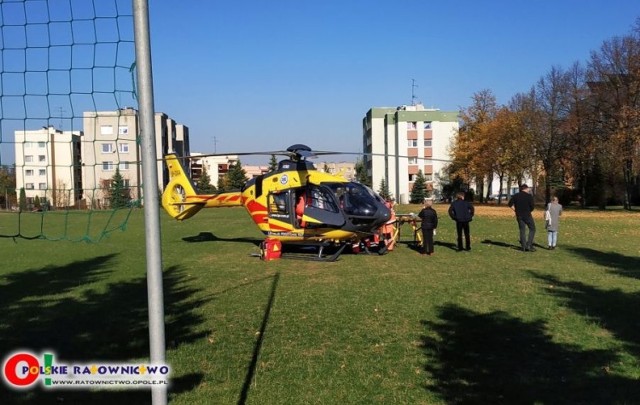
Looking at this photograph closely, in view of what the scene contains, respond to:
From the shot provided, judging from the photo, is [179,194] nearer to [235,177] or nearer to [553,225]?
[553,225]

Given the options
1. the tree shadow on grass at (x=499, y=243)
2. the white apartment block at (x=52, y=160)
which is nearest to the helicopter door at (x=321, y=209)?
the tree shadow on grass at (x=499, y=243)

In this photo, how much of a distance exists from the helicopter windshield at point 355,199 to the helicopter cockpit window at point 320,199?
8.7 inches

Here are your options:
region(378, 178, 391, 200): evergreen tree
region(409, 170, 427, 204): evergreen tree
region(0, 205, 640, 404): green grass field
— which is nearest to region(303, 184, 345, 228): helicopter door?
region(0, 205, 640, 404): green grass field

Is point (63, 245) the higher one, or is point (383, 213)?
point (383, 213)

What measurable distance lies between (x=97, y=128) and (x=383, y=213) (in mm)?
10370

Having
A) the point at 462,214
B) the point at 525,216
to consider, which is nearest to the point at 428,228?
the point at 462,214

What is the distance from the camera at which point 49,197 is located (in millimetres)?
5992

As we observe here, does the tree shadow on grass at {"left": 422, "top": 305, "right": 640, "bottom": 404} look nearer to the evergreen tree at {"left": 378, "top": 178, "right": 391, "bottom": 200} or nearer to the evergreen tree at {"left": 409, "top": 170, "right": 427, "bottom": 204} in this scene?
the evergreen tree at {"left": 409, "top": 170, "right": 427, "bottom": 204}

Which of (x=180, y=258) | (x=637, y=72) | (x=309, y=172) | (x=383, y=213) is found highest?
(x=637, y=72)

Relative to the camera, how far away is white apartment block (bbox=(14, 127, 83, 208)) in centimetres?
564

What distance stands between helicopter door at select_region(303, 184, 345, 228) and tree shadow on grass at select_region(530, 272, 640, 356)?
549 centimetres

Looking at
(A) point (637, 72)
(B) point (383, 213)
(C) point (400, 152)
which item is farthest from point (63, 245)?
(C) point (400, 152)

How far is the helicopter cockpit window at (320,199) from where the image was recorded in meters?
14.7

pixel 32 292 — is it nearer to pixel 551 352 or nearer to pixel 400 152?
pixel 551 352
